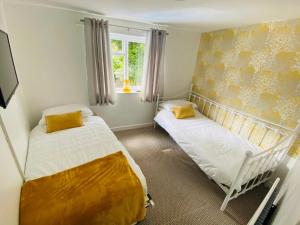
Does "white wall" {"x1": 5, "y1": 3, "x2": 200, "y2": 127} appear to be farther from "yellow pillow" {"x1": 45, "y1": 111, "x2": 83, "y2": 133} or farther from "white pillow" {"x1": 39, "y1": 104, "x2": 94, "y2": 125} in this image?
"yellow pillow" {"x1": 45, "y1": 111, "x2": 83, "y2": 133}

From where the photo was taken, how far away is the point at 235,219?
1.62 metres

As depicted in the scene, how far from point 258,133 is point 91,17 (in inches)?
124

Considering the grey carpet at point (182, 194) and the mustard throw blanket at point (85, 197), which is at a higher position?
the mustard throw blanket at point (85, 197)

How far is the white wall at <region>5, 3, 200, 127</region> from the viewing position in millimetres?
2006

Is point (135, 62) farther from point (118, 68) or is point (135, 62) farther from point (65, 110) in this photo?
point (65, 110)

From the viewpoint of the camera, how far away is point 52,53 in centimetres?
225

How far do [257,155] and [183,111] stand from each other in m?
1.50

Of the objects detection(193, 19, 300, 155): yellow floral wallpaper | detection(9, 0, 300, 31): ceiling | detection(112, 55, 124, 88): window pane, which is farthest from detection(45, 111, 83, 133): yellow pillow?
detection(193, 19, 300, 155): yellow floral wallpaper

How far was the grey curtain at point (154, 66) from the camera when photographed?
274 centimetres

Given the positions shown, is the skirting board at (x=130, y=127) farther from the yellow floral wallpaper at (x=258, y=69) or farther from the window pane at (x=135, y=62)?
the yellow floral wallpaper at (x=258, y=69)

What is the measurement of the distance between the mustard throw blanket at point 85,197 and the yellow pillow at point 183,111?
5.35 ft

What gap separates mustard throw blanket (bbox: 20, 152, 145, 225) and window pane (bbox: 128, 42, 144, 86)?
208cm

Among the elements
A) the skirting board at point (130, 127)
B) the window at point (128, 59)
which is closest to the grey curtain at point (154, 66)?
the window at point (128, 59)

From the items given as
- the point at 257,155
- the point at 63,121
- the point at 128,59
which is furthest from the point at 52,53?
the point at 257,155
